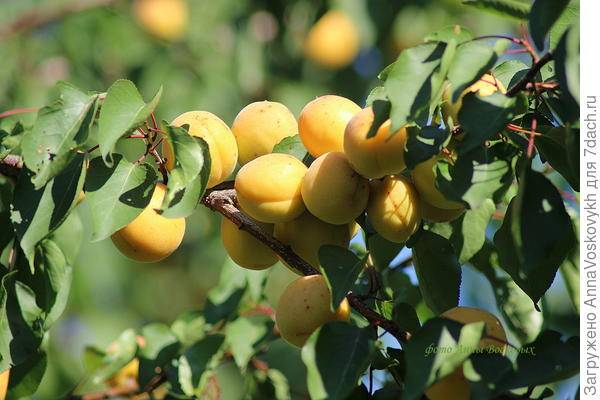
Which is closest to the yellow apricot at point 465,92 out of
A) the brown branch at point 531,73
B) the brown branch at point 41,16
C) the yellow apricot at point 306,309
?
the brown branch at point 531,73

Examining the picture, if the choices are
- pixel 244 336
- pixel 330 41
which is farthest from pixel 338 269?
pixel 330 41

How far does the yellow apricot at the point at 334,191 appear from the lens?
111 centimetres

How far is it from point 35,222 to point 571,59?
647 millimetres

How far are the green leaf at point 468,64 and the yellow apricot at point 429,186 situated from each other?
143mm

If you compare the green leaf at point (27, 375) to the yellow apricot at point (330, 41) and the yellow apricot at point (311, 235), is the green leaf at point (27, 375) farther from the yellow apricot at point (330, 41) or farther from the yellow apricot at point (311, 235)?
the yellow apricot at point (330, 41)

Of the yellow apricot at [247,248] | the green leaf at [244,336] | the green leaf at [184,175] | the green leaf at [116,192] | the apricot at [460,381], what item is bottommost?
the green leaf at [244,336]

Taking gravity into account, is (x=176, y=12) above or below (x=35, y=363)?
below

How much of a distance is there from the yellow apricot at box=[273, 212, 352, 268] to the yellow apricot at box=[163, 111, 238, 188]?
0.11 m

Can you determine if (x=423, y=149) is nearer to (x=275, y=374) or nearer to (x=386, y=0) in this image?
(x=275, y=374)

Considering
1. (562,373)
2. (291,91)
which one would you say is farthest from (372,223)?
(291,91)

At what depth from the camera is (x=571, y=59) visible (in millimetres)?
881

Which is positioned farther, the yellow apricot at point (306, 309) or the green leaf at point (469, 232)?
the green leaf at point (469, 232)

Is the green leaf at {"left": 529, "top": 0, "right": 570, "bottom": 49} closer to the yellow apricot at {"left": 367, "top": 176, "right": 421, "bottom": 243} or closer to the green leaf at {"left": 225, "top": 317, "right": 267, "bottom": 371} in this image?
the yellow apricot at {"left": 367, "top": 176, "right": 421, "bottom": 243}

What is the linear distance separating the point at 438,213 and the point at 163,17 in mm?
2543
